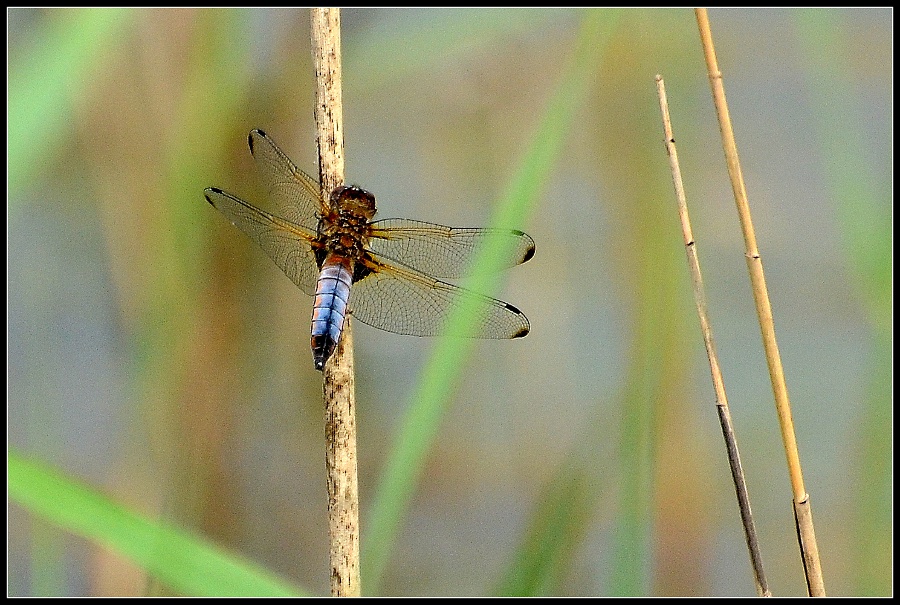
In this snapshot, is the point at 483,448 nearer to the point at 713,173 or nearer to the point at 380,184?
the point at 380,184

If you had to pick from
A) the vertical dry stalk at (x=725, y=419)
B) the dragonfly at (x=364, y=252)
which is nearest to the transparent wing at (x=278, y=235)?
the dragonfly at (x=364, y=252)

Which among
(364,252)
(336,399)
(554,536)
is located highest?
(364,252)

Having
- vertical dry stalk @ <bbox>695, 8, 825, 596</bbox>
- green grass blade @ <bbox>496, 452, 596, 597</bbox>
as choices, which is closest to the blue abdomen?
green grass blade @ <bbox>496, 452, 596, 597</bbox>

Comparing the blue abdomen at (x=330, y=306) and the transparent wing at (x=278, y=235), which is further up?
the transparent wing at (x=278, y=235)

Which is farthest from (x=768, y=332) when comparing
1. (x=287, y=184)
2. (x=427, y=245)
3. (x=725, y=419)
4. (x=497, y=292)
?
(x=287, y=184)

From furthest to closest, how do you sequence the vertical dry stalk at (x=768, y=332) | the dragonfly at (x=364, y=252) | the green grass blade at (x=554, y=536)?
1. the dragonfly at (x=364, y=252)
2. the green grass blade at (x=554, y=536)
3. the vertical dry stalk at (x=768, y=332)

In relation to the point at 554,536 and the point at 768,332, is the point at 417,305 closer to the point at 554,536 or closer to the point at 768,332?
the point at 554,536

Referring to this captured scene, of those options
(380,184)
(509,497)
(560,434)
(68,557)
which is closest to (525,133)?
(380,184)

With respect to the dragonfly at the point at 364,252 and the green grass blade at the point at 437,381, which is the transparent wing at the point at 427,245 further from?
the green grass blade at the point at 437,381
